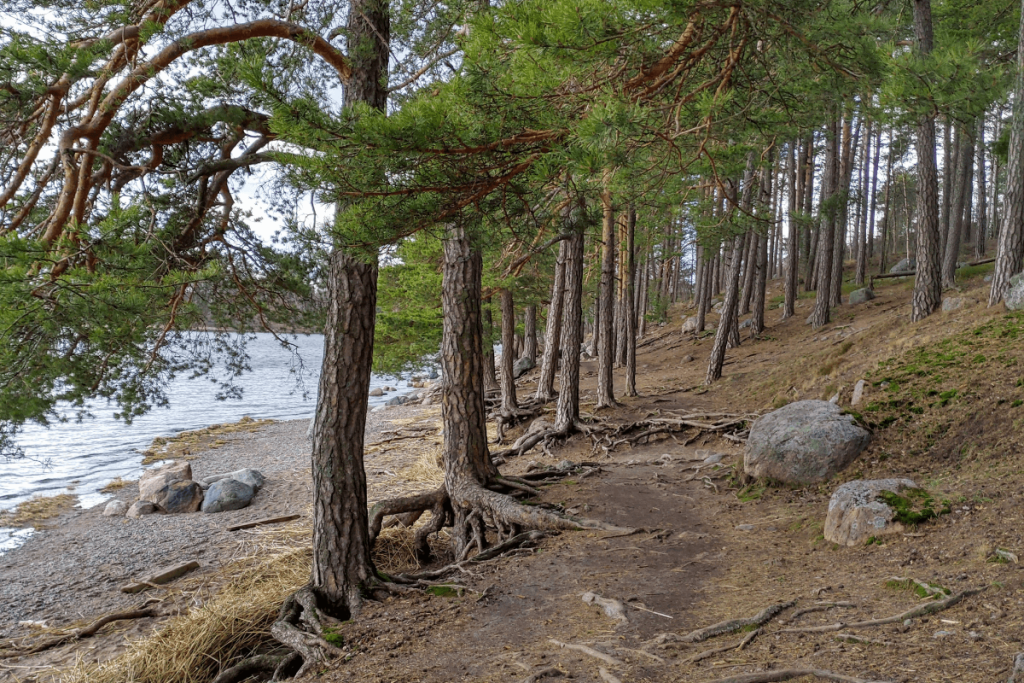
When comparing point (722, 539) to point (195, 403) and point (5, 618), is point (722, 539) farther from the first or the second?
point (195, 403)

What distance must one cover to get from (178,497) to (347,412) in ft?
28.2

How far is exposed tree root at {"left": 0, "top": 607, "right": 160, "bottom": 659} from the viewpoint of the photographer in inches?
246

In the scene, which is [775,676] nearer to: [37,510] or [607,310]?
[607,310]

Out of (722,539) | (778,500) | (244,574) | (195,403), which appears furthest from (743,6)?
(195,403)

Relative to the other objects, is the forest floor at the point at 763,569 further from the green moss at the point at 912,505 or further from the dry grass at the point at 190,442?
the dry grass at the point at 190,442

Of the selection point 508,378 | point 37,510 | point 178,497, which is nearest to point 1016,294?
point 508,378

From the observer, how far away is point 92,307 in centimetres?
448

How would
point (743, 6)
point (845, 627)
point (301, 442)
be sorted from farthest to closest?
1. point (301, 442)
2. point (743, 6)
3. point (845, 627)

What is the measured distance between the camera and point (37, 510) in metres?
12.6

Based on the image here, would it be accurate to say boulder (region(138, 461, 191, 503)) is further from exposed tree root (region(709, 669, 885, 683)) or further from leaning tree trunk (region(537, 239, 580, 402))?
exposed tree root (region(709, 669, 885, 683))

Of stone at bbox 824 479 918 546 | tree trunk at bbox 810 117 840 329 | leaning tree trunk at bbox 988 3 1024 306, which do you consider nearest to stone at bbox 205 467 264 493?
stone at bbox 824 479 918 546

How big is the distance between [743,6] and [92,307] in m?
4.99

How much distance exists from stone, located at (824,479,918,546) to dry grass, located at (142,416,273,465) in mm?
17774

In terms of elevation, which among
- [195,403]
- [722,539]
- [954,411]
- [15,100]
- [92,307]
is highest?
[15,100]
